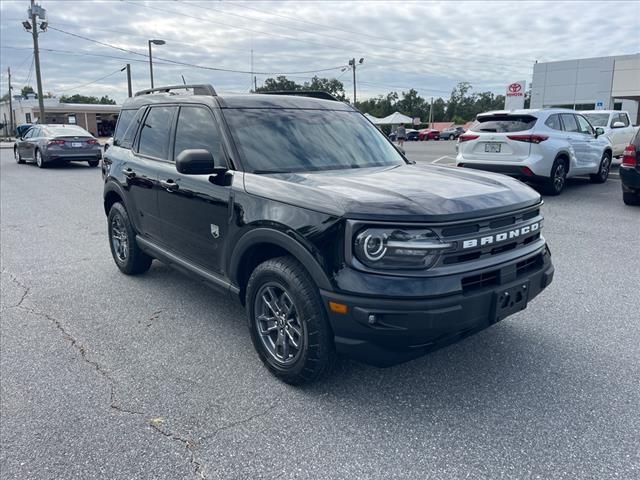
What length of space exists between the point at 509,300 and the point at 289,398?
1.43 meters

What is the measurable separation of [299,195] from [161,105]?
239 centimetres

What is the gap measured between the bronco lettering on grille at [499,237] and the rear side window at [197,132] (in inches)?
75.9

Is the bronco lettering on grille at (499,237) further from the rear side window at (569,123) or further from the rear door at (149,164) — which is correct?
the rear side window at (569,123)

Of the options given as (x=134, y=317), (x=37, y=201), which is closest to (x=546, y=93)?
(x=37, y=201)

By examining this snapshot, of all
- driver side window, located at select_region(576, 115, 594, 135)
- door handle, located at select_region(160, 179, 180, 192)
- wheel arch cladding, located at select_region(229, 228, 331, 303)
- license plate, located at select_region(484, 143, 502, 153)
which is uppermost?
driver side window, located at select_region(576, 115, 594, 135)

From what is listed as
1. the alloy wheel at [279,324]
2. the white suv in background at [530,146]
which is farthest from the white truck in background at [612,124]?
the alloy wheel at [279,324]

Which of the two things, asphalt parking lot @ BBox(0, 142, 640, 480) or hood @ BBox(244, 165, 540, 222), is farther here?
hood @ BBox(244, 165, 540, 222)

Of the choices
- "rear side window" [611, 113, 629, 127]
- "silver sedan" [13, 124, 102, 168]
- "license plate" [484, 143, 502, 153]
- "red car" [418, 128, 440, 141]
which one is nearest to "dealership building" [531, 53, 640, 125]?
"red car" [418, 128, 440, 141]

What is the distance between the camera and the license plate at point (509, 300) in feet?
9.49

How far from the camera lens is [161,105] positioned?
4781mm

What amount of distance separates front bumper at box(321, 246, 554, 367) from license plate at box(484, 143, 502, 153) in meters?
7.69

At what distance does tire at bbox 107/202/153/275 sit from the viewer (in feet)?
17.4

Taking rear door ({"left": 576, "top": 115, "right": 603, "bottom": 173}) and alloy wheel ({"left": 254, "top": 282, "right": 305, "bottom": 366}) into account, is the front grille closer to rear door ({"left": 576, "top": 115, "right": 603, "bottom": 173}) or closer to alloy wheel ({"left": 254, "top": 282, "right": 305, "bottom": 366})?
alloy wheel ({"left": 254, "top": 282, "right": 305, "bottom": 366})

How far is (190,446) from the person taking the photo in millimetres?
2713
